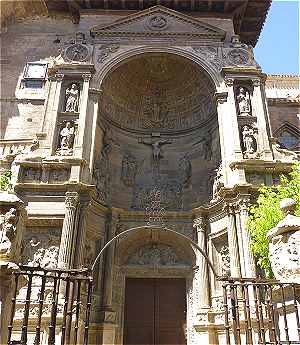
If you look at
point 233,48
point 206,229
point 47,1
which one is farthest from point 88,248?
point 47,1

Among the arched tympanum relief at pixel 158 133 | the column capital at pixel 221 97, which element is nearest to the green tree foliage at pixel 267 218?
the arched tympanum relief at pixel 158 133

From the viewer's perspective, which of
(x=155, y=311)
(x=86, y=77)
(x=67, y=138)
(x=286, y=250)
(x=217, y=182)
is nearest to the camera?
(x=286, y=250)

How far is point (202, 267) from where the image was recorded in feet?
47.7

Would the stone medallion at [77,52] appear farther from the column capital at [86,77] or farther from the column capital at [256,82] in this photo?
the column capital at [256,82]

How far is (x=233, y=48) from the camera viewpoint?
1823 cm

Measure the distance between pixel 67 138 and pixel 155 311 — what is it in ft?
24.6

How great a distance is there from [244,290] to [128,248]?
32.3ft

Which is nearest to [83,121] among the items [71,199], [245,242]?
[71,199]

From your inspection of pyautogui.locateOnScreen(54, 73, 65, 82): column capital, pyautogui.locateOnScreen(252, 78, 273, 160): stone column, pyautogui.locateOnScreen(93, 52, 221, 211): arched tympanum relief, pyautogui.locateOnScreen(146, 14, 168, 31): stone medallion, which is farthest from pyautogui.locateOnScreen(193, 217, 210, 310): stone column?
pyautogui.locateOnScreen(146, 14, 168, 31): stone medallion

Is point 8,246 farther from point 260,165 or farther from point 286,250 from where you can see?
point 260,165

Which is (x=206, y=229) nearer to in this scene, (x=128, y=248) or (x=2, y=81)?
(x=128, y=248)

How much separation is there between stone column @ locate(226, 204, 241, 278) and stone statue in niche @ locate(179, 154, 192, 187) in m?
3.76

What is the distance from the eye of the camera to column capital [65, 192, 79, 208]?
1364cm

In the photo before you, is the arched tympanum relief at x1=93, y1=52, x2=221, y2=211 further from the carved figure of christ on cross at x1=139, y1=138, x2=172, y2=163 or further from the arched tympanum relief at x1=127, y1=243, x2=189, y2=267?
the arched tympanum relief at x1=127, y1=243, x2=189, y2=267
